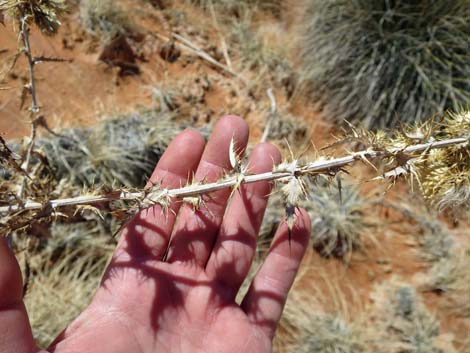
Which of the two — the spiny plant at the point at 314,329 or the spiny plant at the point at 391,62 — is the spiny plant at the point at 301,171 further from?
the spiny plant at the point at 391,62

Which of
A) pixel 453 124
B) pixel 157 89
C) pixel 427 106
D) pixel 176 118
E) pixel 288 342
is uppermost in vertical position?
pixel 453 124

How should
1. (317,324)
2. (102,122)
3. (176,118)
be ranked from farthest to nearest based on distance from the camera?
(176,118) < (102,122) < (317,324)

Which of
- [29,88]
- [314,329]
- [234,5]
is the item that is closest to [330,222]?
[314,329]

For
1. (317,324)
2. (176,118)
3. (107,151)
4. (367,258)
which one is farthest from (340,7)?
(317,324)

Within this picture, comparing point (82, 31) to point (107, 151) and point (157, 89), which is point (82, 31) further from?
point (107, 151)

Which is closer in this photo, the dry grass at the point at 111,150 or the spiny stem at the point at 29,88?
the spiny stem at the point at 29,88

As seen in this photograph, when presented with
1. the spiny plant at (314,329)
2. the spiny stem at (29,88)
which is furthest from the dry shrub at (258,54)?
the spiny stem at (29,88)
